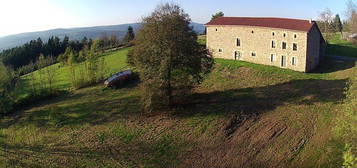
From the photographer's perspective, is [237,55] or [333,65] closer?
[333,65]

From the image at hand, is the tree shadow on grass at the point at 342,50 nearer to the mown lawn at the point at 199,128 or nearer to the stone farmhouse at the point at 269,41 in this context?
the stone farmhouse at the point at 269,41

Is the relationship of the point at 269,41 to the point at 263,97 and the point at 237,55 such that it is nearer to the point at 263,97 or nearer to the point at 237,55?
the point at 237,55

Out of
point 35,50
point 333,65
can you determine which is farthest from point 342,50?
point 35,50

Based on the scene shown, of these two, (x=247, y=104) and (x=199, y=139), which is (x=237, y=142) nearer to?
(x=199, y=139)

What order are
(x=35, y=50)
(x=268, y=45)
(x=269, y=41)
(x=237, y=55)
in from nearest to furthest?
(x=269, y=41) → (x=268, y=45) → (x=237, y=55) → (x=35, y=50)

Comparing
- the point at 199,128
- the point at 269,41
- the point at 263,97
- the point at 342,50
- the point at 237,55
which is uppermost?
the point at 269,41

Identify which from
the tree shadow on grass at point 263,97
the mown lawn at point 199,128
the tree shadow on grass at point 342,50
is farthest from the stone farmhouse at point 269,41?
the tree shadow on grass at point 342,50

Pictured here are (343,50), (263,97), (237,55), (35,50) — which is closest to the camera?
(263,97)

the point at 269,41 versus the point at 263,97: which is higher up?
the point at 269,41
